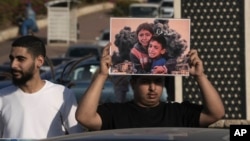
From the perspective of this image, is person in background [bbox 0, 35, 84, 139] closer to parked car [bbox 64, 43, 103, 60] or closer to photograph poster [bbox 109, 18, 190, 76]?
photograph poster [bbox 109, 18, 190, 76]

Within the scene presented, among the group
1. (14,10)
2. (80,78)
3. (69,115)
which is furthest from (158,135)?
(14,10)

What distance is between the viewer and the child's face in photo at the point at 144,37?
6788 mm

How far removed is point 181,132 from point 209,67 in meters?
6.97

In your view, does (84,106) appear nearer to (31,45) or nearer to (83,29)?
(31,45)

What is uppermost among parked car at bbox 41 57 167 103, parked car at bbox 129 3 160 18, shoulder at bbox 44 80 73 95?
parked car at bbox 129 3 160 18

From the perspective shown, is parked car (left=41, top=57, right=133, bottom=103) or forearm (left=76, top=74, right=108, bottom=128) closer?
forearm (left=76, top=74, right=108, bottom=128)

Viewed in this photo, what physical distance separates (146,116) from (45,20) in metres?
52.3

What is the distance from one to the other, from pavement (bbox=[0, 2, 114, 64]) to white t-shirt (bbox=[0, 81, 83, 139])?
3485 cm

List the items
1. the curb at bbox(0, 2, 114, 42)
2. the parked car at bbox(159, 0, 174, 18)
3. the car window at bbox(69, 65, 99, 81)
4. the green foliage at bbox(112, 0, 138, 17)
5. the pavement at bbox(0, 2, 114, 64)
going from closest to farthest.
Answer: the car window at bbox(69, 65, 99, 81) → the pavement at bbox(0, 2, 114, 64) → the curb at bbox(0, 2, 114, 42) → the parked car at bbox(159, 0, 174, 18) → the green foliage at bbox(112, 0, 138, 17)

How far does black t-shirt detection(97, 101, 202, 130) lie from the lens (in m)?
6.21

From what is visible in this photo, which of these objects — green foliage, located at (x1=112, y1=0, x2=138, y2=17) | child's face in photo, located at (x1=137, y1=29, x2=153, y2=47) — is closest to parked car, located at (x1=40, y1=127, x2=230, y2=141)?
child's face in photo, located at (x1=137, y1=29, x2=153, y2=47)

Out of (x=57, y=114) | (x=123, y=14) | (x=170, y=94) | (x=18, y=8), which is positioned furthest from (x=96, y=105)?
(x=123, y=14)

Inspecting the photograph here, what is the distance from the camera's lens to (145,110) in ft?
20.6

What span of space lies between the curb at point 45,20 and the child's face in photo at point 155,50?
4481 centimetres
